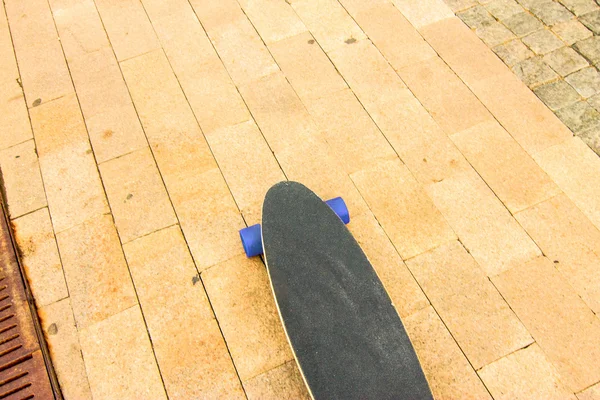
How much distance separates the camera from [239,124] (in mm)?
5270

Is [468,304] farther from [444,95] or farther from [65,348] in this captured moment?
[65,348]

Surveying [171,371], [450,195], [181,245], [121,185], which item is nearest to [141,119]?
[121,185]

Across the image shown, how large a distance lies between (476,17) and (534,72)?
1097 mm

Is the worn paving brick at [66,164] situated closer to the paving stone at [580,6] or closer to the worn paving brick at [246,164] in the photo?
the worn paving brick at [246,164]

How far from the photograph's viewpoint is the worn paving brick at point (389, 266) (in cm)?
419

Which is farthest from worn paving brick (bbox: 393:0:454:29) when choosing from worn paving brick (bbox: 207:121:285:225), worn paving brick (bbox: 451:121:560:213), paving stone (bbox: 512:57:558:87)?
worn paving brick (bbox: 207:121:285:225)

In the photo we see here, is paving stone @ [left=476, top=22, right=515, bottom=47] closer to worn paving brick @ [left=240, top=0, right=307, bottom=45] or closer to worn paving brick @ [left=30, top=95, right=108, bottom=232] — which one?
worn paving brick @ [left=240, top=0, right=307, bottom=45]

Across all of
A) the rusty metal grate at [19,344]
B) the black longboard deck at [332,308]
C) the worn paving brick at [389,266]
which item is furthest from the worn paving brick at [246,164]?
the rusty metal grate at [19,344]

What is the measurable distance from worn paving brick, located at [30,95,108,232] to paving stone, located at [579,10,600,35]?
236 inches

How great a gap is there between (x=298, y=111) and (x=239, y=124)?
2.18 feet

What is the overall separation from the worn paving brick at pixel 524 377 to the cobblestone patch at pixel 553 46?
2377mm

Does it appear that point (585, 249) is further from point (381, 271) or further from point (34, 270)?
point (34, 270)

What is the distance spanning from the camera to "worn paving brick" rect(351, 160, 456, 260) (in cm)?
451

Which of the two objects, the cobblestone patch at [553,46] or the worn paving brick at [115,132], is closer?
the worn paving brick at [115,132]
